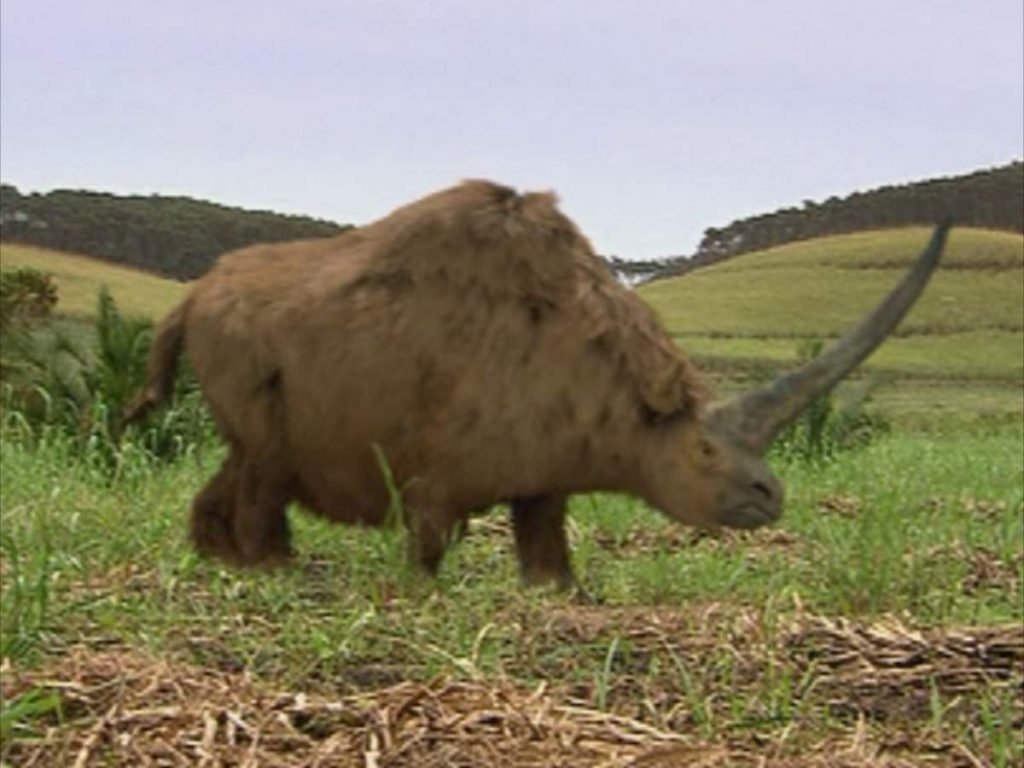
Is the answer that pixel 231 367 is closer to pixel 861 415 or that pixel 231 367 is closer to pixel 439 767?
pixel 439 767

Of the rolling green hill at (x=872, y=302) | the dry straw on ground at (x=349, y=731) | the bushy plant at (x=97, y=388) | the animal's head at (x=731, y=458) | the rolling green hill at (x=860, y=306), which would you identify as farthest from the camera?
the rolling green hill at (x=872, y=302)

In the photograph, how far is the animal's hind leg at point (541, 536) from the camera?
5.67 metres

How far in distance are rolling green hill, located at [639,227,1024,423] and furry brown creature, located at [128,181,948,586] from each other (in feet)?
105

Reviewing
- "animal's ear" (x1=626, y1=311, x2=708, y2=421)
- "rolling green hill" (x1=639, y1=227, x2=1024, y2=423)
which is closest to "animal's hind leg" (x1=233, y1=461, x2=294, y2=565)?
"animal's ear" (x1=626, y1=311, x2=708, y2=421)

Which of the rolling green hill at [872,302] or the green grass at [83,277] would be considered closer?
the green grass at [83,277]

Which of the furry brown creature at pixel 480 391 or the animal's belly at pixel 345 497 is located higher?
the furry brown creature at pixel 480 391

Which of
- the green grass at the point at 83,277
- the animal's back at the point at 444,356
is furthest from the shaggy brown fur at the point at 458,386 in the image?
the green grass at the point at 83,277

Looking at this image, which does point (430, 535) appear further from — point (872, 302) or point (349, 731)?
point (872, 302)

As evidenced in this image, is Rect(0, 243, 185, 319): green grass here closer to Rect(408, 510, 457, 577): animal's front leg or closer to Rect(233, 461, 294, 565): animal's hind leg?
Rect(233, 461, 294, 565): animal's hind leg

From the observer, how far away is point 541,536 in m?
5.77

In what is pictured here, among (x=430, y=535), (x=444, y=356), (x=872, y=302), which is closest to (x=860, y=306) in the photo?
(x=872, y=302)

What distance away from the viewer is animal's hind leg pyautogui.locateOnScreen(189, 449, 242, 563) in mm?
5887

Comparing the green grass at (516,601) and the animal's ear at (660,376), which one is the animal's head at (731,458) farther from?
the green grass at (516,601)

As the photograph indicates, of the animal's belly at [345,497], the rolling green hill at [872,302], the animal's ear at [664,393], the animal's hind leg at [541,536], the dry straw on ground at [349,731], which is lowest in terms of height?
the rolling green hill at [872,302]
